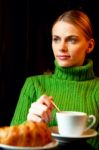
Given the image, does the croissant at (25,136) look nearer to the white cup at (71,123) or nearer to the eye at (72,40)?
the white cup at (71,123)

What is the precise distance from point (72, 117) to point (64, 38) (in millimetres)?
424

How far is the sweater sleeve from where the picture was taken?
1276mm

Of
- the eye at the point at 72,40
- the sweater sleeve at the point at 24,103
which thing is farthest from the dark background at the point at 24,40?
the eye at the point at 72,40

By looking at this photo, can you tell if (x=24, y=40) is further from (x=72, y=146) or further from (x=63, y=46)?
(x=72, y=146)

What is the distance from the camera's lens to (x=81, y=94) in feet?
4.36

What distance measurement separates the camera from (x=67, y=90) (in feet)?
4.40

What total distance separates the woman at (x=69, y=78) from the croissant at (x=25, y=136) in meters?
0.41

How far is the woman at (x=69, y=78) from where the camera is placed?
4.20ft

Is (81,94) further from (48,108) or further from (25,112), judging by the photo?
(48,108)

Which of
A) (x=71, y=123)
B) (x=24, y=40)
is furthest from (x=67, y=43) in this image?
(x=24, y=40)

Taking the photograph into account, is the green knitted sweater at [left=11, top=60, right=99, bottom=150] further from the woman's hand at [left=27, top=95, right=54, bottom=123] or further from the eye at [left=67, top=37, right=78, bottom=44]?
the woman's hand at [left=27, top=95, right=54, bottom=123]

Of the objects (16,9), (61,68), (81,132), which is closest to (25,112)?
(61,68)

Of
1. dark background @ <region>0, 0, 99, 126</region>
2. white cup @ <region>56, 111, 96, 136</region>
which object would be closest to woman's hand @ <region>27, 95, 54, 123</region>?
white cup @ <region>56, 111, 96, 136</region>

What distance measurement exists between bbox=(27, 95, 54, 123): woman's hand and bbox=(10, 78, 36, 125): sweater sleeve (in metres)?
0.21
